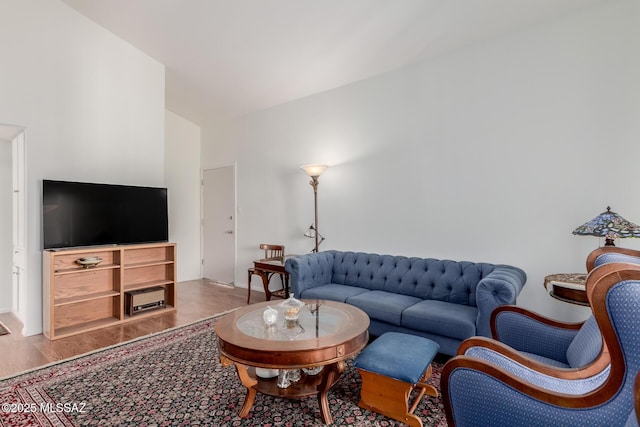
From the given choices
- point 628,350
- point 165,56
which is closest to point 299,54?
point 165,56

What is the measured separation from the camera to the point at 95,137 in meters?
3.96

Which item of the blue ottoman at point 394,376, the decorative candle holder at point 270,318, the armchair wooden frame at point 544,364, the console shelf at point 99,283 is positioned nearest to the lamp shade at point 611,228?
the armchair wooden frame at point 544,364

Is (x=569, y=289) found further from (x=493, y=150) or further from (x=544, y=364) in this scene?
(x=493, y=150)

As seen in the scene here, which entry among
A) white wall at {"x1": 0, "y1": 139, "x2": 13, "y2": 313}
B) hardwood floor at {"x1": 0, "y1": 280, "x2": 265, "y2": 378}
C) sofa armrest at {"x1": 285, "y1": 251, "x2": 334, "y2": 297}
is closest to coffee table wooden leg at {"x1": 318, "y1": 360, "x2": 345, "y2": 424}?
sofa armrest at {"x1": 285, "y1": 251, "x2": 334, "y2": 297}

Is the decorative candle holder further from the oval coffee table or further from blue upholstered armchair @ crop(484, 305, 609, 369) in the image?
blue upholstered armchair @ crop(484, 305, 609, 369)

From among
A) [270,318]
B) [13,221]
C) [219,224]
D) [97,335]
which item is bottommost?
[97,335]

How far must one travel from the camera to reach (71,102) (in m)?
3.76

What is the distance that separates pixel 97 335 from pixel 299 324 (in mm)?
2520

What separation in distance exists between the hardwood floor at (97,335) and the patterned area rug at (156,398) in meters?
0.29

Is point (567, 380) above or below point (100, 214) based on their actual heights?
below

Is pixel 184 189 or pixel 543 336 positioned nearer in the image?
pixel 543 336

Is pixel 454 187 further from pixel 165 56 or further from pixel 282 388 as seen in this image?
pixel 165 56

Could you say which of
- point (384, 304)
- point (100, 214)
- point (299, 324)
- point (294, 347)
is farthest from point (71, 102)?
point (384, 304)

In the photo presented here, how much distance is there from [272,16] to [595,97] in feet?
9.56
